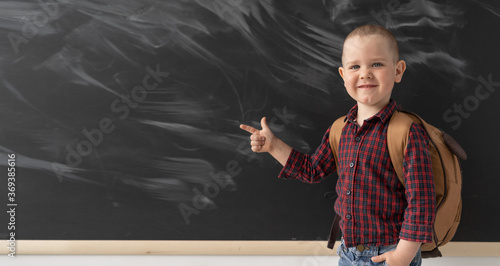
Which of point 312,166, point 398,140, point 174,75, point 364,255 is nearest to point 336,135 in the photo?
point 312,166

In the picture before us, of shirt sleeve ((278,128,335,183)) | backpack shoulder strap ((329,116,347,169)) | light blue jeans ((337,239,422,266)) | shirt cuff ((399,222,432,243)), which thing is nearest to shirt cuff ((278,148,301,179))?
shirt sleeve ((278,128,335,183))

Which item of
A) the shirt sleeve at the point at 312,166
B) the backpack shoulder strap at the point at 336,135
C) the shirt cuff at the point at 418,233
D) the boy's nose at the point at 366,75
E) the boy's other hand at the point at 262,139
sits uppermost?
the boy's nose at the point at 366,75

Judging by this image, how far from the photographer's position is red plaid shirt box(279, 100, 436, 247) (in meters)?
1.09

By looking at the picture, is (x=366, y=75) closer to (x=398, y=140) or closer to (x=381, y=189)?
(x=398, y=140)

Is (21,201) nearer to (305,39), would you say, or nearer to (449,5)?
(305,39)

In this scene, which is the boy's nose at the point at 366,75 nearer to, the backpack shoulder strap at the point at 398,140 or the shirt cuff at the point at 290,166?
the backpack shoulder strap at the point at 398,140

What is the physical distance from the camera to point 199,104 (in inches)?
61.3

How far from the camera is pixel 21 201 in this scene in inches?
62.4

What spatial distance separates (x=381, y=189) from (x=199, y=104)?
742mm

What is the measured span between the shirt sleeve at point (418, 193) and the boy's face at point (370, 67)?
170mm

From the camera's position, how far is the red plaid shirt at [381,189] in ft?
3.58

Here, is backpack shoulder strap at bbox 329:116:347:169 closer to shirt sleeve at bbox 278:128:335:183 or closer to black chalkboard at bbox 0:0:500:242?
shirt sleeve at bbox 278:128:335:183

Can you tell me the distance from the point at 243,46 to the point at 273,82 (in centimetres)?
18

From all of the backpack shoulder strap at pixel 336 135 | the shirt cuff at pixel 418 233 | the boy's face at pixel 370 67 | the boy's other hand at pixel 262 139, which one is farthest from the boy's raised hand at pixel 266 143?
the shirt cuff at pixel 418 233
